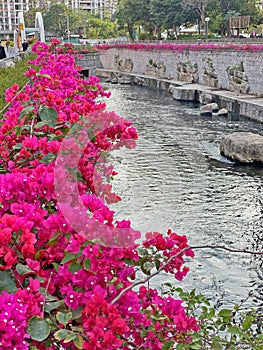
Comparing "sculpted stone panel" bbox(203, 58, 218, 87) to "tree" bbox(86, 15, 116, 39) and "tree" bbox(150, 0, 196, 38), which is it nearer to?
"tree" bbox(150, 0, 196, 38)

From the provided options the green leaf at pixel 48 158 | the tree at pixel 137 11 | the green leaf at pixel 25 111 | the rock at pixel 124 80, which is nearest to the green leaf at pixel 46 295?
the green leaf at pixel 48 158

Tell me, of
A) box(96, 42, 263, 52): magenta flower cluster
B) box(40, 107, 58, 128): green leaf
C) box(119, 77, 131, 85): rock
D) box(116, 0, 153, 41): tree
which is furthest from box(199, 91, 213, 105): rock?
box(116, 0, 153, 41): tree

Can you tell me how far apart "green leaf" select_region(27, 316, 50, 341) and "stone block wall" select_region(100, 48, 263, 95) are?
1841cm

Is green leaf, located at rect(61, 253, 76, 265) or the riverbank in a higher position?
green leaf, located at rect(61, 253, 76, 265)

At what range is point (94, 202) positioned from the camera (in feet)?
6.57

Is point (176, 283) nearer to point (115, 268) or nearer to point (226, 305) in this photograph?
point (226, 305)

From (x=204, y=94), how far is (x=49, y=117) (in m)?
17.9

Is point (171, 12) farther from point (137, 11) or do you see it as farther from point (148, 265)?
point (148, 265)

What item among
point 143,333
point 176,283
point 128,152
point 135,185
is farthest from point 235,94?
point 143,333

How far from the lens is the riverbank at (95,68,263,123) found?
16953 millimetres

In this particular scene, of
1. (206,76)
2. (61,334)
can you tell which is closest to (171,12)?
(206,76)

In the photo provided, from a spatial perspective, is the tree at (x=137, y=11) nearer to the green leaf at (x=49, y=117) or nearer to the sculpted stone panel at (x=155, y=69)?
the sculpted stone panel at (x=155, y=69)

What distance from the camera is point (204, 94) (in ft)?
67.8

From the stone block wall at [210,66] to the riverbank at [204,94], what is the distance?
0.35m
